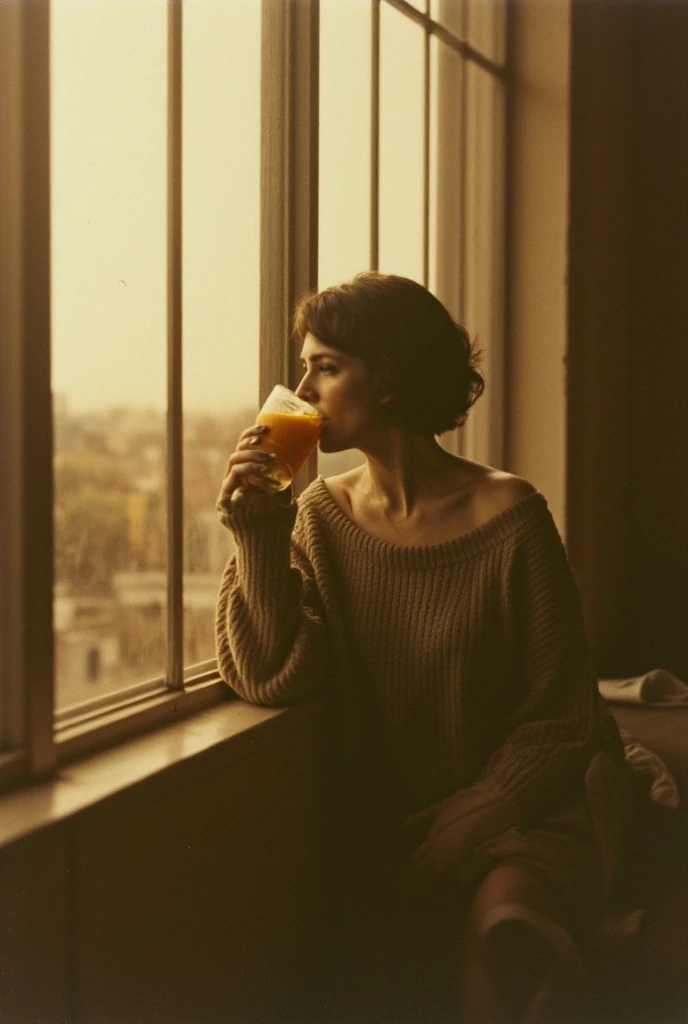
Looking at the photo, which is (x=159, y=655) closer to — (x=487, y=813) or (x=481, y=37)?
(x=487, y=813)

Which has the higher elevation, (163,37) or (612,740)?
(163,37)

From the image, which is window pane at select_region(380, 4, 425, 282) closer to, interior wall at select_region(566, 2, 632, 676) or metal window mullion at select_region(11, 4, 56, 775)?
interior wall at select_region(566, 2, 632, 676)

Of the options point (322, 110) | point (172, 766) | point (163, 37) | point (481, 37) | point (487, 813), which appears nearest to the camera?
point (172, 766)

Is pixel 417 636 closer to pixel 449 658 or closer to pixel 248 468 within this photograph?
pixel 449 658

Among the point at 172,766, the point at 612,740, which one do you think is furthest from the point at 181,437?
the point at 612,740

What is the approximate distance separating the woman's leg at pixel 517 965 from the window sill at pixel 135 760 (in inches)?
14.6

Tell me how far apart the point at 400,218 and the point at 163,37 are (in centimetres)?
105

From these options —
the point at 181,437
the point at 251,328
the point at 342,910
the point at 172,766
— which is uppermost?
the point at 251,328

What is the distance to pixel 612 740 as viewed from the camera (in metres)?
1.86

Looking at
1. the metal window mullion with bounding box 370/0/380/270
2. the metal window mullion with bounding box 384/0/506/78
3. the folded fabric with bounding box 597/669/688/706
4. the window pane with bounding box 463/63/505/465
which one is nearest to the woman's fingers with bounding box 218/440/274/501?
the metal window mullion with bounding box 370/0/380/270

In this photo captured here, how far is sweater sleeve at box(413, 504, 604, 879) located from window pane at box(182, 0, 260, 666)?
45 centimetres

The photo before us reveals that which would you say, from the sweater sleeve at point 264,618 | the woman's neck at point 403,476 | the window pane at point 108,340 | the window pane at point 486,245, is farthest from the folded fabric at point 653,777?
the window pane at point 486,245

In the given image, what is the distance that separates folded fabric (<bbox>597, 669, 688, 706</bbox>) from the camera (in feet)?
9.04

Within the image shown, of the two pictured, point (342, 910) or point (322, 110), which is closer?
point (342, 910)
